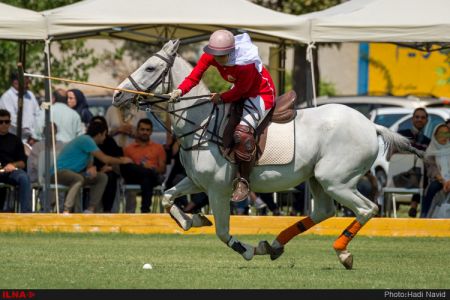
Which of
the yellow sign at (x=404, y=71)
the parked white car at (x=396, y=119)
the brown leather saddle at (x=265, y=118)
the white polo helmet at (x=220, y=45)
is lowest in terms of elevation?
the yellow sign at (x=404, y=71)

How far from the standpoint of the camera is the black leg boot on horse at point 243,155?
46.6 ft

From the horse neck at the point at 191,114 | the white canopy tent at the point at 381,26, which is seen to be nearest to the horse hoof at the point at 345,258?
the horse neck at the point at 191,114

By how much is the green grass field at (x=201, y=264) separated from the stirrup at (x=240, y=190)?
71 centimetres

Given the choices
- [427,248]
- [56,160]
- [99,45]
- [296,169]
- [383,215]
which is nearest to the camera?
[296,169]

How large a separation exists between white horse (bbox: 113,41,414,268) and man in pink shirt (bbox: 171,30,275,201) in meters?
0.19

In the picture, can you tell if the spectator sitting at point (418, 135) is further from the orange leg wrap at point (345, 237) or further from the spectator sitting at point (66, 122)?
the orange leg wrap at point (345, 237)

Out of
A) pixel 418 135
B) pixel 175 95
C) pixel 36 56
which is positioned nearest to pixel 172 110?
pixel 175 95

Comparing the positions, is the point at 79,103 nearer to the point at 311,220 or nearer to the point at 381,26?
the point at 381,26

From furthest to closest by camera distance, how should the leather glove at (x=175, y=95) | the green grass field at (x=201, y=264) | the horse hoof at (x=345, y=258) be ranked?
the horse hoof at (x=345, y=258) → the leather glove at (x=175, y=95) → the green grass field at (x=201, y=264)

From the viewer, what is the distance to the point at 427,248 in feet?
58.5

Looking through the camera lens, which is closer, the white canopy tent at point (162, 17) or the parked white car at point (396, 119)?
the white canopy tent at point (162, 17)
